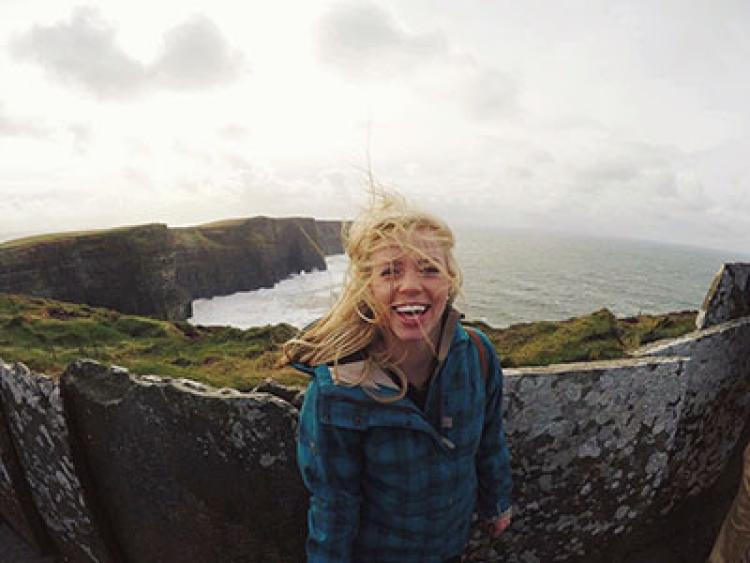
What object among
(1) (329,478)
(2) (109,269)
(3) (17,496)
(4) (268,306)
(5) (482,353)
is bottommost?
(4) (268,306)

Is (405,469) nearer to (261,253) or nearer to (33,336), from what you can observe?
(33,336)

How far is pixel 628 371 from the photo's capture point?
3.17 metres

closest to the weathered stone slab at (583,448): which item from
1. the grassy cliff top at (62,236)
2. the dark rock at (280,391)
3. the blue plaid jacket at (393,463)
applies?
the blue plaid jacket at (393,463)

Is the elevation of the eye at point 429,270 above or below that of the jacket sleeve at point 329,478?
above

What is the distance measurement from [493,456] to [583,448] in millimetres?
942

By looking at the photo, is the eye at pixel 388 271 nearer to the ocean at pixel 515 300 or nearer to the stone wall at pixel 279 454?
the stone wall at pixel 279 454

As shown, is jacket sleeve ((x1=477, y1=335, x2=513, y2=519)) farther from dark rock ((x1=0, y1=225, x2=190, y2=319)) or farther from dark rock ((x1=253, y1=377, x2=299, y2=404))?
dark rock ((x1=0, y1=225, x2=190, y2=319))

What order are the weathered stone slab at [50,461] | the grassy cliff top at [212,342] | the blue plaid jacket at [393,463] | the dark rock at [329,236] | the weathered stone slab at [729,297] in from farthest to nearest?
the dark rock at [329,236] < the grassy cliff top at [212,342] < the weathered stone slab at [729,297] < the weathered stone slab at [50,461] < the blue plaid jacket at [393,463]

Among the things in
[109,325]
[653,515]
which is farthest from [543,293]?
[653,515]

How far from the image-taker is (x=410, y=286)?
2.13 meters

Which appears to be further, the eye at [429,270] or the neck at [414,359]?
the neck at [414,359]

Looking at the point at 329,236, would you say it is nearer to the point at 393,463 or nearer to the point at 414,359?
the point at 414,359

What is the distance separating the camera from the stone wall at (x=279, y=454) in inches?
119

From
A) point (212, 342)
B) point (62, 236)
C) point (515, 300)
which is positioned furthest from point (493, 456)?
point (62, 236)
